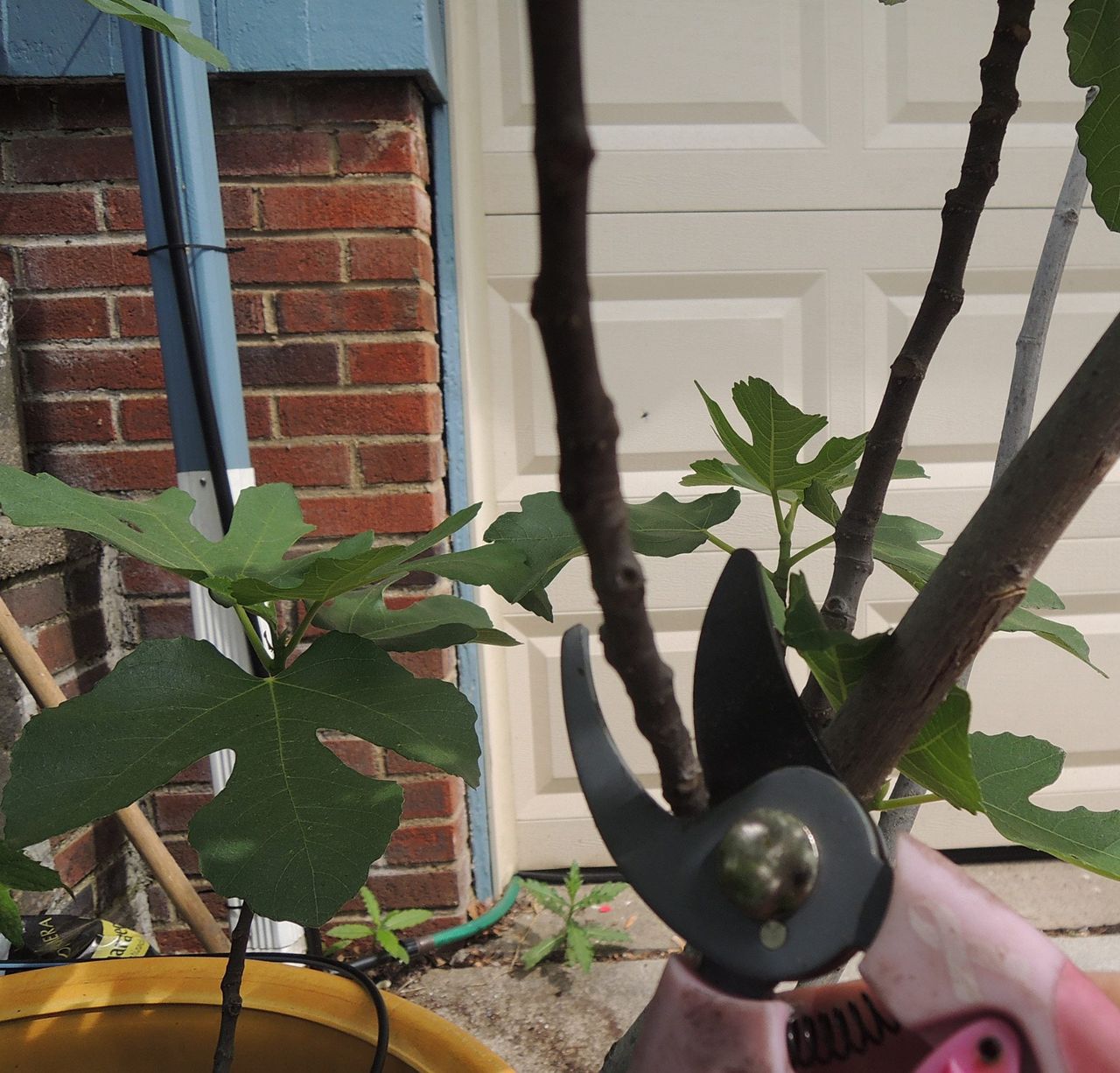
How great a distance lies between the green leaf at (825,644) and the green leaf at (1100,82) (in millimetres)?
275

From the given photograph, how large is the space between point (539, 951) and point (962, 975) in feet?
5.24

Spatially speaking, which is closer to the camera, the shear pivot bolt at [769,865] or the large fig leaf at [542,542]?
the shear pivot bolt at [769,865]

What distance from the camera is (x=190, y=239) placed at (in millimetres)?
1277

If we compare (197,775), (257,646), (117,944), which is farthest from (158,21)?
(197,775)

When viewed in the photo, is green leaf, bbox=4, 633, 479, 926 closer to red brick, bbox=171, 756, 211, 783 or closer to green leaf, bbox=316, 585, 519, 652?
green leaf, bbox=316, 585, 519, 652

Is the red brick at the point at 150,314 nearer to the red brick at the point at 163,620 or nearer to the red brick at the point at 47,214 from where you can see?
the red brick at the point at 47,214

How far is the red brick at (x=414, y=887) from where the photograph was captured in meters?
1.72

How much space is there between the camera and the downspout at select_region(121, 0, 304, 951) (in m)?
1.23

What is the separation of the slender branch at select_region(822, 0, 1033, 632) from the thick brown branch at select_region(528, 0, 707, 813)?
23 cm

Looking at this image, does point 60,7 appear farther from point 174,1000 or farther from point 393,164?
point 174,1000

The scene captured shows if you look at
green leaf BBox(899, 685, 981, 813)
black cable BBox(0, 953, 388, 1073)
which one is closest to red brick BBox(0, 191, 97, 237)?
black cable BBox(0, 953, 388, 1073)

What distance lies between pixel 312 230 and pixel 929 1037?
1.53 m

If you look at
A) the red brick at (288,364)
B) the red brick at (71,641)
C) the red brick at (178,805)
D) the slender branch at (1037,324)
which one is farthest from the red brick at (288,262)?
the slender branch at (1037,324)

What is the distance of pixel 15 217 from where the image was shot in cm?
149
